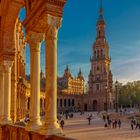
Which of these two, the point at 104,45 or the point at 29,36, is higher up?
the point at 104,45

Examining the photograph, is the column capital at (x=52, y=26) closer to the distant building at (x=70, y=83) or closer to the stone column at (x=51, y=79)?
the stone column at (x=51, y=79)

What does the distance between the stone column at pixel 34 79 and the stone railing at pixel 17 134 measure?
1.00 feet

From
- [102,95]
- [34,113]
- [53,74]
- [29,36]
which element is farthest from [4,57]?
[102,95]

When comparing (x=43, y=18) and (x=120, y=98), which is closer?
(x=43, y=18)

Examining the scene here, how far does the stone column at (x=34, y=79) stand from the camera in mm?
8852

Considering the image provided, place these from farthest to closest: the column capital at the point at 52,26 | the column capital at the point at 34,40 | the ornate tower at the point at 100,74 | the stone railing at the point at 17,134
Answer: the ornate tower at the point at 100,74 → the column capital at the point at 34,40 → the column capital at the point at 52,26 → the stone railing at the point at 17,134

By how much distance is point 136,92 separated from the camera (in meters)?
101

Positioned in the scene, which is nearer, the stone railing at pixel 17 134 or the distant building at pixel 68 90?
the stone railing at pixel 17 134

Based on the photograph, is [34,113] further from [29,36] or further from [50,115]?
[29,36]

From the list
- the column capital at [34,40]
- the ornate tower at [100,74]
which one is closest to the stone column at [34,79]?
the column capital at [34,40]

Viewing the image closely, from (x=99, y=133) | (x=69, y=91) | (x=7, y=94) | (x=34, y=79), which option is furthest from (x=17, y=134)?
(x=69, y=91)

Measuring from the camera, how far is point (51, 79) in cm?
770

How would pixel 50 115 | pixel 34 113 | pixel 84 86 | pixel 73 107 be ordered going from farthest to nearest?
pixel 84 86, pixel 73 107, pixel 34 113, pixel 50 115

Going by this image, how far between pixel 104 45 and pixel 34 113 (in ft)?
292
